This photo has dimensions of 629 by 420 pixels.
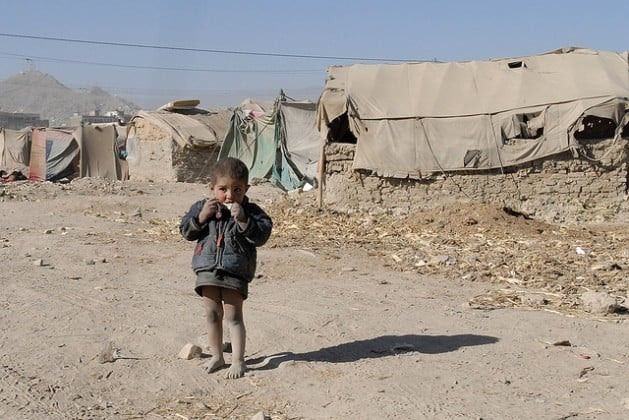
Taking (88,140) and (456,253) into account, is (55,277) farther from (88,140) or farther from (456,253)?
(88,140)

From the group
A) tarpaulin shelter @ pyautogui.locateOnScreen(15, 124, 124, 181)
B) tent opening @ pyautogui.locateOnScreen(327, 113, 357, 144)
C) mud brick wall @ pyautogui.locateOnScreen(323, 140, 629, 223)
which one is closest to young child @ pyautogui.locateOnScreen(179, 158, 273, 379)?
mud brick wall @ pyautogui.locateOnScreen(323, 140, 629, 223)

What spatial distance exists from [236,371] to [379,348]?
1.06 metres

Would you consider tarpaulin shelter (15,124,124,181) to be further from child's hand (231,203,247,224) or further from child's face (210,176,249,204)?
child's hand (231,203,247,224)

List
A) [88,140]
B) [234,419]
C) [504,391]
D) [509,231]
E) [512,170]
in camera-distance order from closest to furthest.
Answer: [234,419] < [504,391] < [509,231] < [512,170] < [88,140]

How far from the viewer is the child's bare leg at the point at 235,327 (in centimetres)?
439

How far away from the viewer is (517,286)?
761 cm

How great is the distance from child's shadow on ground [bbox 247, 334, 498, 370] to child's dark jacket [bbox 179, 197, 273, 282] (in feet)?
1.94

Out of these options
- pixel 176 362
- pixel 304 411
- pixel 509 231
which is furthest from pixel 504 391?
pixel 509 231

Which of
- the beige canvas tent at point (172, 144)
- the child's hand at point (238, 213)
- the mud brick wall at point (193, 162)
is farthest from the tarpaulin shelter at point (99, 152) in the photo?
the child's hand at point (238, 213)

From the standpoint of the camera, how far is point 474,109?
13445 millimetres

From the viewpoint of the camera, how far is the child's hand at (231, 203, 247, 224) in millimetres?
4305

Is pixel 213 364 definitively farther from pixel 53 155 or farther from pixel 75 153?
pixel 53 155

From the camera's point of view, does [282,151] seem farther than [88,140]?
No

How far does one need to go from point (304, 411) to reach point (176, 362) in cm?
109
